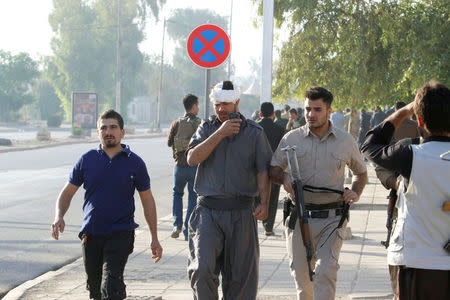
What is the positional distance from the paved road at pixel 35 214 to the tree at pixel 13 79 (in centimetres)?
5117

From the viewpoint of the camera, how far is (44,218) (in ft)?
42.9

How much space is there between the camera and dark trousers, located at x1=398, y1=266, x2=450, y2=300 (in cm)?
391

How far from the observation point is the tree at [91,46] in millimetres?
74500

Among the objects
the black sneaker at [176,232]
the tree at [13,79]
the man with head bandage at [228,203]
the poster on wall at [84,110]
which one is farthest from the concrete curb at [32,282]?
the tree at [13,79]

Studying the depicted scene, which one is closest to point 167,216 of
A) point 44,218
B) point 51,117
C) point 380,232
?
point 44,218

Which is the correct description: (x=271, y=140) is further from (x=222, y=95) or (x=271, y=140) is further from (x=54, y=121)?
(x=54, y=121)

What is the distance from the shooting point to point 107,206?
5758mm

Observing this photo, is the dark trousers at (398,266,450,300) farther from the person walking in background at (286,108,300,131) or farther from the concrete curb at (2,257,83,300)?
the person walking in background at (286,108,300,131)

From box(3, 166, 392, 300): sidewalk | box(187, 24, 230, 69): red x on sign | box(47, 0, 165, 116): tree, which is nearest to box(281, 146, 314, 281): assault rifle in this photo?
box(3, 166, 392, 300): sidewalk

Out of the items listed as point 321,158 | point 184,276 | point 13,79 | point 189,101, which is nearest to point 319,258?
point 321,158

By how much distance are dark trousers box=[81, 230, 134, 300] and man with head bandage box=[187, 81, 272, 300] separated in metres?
0.48

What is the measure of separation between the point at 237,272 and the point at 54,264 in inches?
172

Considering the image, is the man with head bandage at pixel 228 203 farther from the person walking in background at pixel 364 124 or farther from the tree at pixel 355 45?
the person walking in background at pixel 364 124

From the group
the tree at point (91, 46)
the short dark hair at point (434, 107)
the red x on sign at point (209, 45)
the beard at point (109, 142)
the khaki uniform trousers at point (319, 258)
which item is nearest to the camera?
the short dark hair at point (434, 107)
